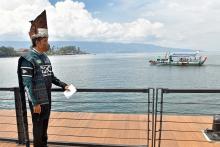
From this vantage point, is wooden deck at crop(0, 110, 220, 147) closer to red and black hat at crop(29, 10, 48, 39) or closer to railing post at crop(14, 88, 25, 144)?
railing post at crop(14, 88, 25, 144)

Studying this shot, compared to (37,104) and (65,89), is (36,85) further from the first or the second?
(65,89)

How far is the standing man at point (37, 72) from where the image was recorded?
10.9 feet

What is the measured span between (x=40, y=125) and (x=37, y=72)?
64 cm

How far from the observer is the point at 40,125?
3598mm

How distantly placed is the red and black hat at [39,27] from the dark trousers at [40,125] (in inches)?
30.8

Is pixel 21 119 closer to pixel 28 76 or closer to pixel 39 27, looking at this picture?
pixel 28 76

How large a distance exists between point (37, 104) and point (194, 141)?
2463 millimetres

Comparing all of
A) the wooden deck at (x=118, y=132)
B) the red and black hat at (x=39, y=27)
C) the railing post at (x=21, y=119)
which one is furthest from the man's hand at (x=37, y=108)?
the wooden deck at (x=118, y=132)

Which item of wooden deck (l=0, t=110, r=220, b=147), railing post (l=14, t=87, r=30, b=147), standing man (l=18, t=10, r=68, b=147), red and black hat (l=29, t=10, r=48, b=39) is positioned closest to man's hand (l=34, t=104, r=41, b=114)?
standing man (l=18, t=10, r=68, b=147)

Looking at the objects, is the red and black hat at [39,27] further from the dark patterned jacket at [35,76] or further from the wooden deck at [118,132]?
the wooden deck at [118,132]

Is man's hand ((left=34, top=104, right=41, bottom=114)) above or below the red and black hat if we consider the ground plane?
below

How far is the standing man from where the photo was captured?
131 inches

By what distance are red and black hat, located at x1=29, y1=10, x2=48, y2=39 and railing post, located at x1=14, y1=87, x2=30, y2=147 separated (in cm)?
86

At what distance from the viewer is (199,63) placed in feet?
236
